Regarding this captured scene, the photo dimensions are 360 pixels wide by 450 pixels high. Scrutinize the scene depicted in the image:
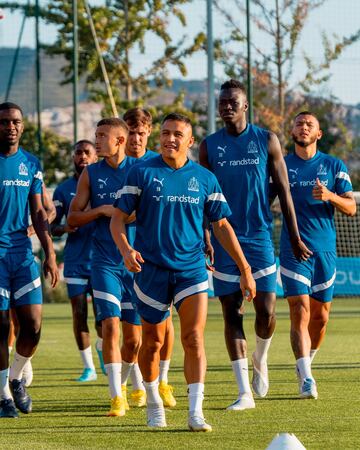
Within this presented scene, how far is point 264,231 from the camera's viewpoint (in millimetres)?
10578

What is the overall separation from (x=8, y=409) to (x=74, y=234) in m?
3.23

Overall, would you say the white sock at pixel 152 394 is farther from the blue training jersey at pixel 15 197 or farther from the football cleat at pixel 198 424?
the blue training jersey at pixel 15 197

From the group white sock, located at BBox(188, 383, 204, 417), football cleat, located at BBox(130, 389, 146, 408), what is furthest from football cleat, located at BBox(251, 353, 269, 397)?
white sock, located at BBox(188, 383, 204, 417)

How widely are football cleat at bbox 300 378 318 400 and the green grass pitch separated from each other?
Answer: 0.07m

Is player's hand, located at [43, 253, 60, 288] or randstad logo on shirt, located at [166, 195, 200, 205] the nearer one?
randstad logo on shirt, located at [166, 195, 200, 205]

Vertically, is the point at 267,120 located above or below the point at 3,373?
above

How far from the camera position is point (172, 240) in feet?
29.3

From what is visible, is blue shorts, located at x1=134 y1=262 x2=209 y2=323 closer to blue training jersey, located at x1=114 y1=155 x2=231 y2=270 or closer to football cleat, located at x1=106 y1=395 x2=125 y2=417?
blue training jersey, located at x1=114 y1=155 x2=231 y2=270

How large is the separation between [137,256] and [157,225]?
492 millimetres

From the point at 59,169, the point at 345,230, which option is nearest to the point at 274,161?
the point at 345,230

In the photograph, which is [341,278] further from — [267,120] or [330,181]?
[330,181]

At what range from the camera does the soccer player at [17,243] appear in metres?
9.86

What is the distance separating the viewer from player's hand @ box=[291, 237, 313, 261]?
10.6 m

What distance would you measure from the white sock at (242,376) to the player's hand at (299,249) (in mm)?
1011
